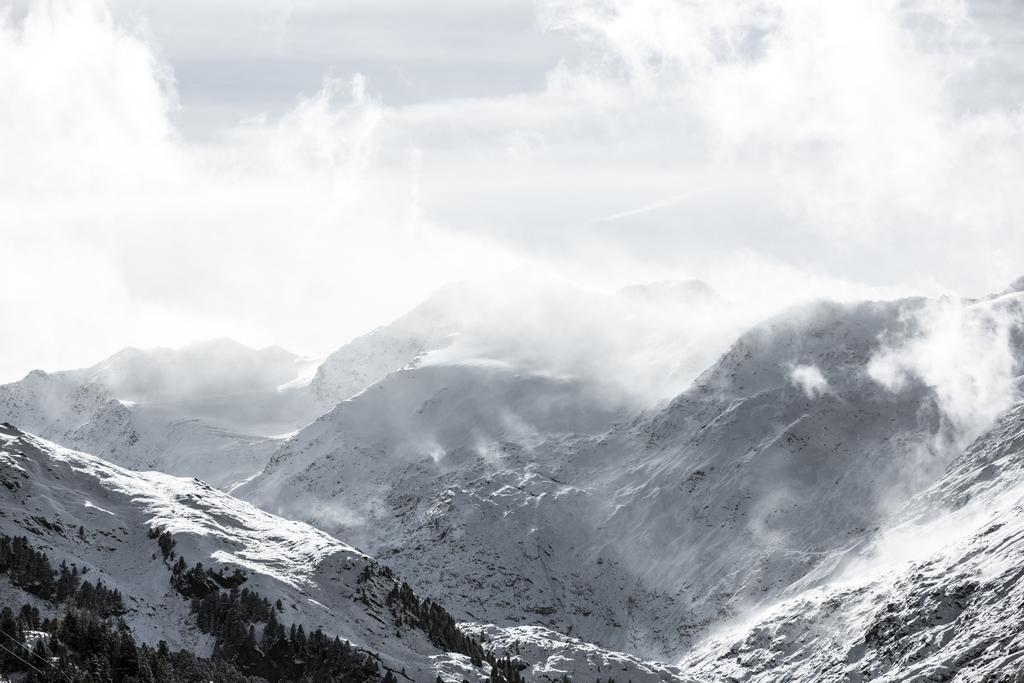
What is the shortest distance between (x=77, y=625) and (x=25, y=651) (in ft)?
57.2

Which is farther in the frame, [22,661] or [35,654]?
[35,654]

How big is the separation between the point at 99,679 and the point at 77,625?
12032 mm

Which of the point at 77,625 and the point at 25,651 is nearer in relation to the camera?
the point at 25,651

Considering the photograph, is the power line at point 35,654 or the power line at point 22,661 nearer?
the power line at point 22,661

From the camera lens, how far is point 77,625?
645ft

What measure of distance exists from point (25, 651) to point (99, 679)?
1294 centimetres

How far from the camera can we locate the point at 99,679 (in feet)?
616

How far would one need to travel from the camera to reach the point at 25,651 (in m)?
179

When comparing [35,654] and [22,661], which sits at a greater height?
[35,654]

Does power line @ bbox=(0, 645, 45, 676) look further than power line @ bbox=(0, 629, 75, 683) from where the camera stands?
No
